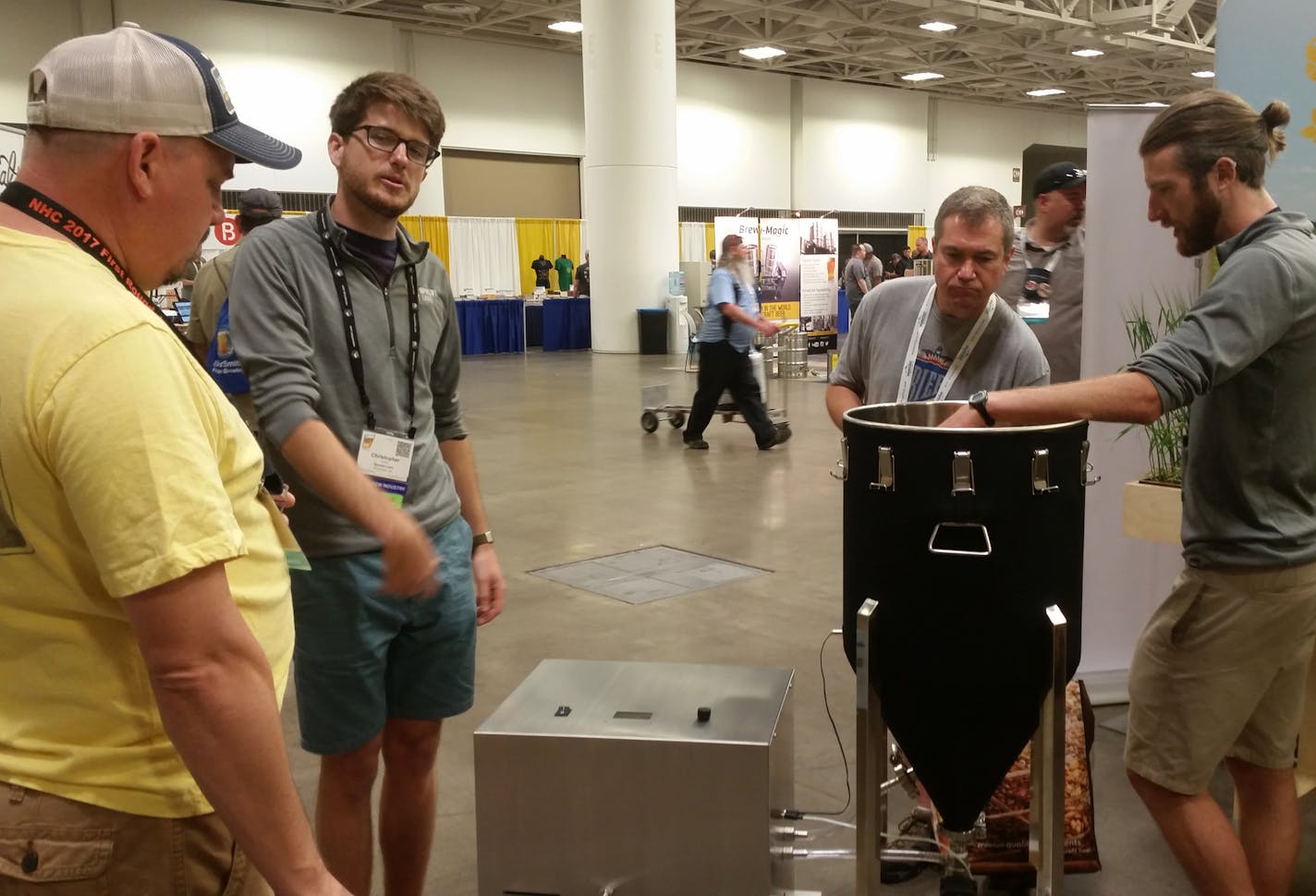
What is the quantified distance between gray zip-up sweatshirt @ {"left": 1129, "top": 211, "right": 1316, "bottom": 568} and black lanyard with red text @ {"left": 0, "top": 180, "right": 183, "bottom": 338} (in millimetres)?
1433

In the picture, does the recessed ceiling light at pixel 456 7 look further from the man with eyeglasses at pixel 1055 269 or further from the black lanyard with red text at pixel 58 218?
the black lanyard with red text at pixel 58 218

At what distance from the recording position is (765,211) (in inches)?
824

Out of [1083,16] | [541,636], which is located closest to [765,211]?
[1083,16]

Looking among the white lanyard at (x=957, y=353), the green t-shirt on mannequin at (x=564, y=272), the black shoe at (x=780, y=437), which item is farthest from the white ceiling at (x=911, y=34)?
the white lanyard at (x=957, y=353)

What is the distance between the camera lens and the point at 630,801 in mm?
1783

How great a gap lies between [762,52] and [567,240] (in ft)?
15.6

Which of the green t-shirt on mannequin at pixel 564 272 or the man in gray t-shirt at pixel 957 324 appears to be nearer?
the man in gray t-shirt at pixel 957 324

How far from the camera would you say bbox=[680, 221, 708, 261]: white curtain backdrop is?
19005 mm

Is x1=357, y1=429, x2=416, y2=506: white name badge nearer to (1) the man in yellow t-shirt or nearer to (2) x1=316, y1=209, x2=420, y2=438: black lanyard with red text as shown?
(2) x1=316, y1=209, x2=420, y2=438: black lanyard with red text

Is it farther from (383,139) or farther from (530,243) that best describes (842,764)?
(530,243)

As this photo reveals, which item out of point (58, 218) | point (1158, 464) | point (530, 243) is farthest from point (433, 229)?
point (58, 218)

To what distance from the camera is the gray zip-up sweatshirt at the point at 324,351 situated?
5.67 feet

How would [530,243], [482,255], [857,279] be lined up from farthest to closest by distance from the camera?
1. [530,243]
2. [482,255]
3. [857,279]

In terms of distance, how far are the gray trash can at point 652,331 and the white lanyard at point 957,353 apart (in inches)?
495
